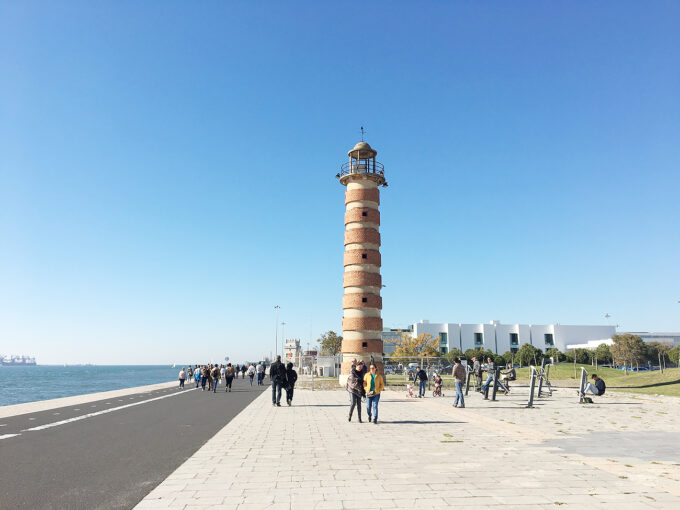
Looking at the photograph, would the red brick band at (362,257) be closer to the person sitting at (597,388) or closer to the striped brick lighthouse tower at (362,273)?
the striped brick lighthouse tower at (362,273)

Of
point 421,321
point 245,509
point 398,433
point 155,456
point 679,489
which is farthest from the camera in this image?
point 421,321

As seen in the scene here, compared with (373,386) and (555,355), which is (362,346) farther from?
(555,355)

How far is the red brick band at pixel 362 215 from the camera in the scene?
35.3 metres

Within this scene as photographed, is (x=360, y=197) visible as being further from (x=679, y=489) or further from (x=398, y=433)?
(x=679, y=489)

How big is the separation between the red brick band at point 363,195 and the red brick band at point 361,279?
599cm

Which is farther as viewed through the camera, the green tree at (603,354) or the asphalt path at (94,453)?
the green tree at (603,354)

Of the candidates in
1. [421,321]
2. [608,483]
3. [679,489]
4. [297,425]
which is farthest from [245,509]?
[421,321]

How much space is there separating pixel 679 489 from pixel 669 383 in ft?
121

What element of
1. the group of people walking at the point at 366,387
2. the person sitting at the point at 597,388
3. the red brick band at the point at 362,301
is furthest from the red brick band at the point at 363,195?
the group of people walking at the point at 366,387

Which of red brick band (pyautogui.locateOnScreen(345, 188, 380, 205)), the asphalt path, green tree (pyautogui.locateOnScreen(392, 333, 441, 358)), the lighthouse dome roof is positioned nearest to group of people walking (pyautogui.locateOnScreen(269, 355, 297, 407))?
the asphalt path

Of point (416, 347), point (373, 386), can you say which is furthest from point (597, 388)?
point (416, 347)

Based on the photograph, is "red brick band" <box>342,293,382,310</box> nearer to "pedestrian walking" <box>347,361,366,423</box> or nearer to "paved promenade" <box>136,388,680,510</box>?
"paved promenade" <box>136,388,680,510</box>

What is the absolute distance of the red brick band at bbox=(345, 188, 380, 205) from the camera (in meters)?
35.7

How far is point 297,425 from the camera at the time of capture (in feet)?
46.7
